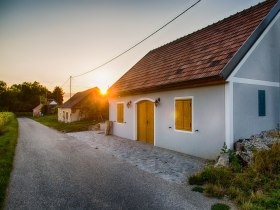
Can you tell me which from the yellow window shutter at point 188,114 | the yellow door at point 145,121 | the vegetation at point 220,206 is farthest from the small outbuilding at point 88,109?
the vegetation at point 220,206

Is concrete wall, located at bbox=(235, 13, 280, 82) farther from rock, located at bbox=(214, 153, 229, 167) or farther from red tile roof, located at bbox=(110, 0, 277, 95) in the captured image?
rock, located at bbox=(214, 153, 229, 167)

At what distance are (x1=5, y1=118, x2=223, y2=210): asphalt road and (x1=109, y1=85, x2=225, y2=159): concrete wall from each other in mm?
3043

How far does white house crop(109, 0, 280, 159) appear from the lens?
8383mm

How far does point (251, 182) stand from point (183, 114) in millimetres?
4771

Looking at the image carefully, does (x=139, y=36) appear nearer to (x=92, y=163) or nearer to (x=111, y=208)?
(x=92, y=163)

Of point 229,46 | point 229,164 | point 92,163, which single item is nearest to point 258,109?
point 229,46

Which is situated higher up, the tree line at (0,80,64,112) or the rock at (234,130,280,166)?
the tree line at (0,80,64,112)

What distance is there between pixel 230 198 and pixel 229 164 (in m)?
2.14

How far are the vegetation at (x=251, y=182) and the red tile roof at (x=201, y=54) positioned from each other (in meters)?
3.13

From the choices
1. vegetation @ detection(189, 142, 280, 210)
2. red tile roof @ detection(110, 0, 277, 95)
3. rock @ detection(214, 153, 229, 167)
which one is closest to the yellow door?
red tile roof @ detection(110, 0, 277, 95)

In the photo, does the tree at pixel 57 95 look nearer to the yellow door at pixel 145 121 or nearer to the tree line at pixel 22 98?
the tree line at pixel 22 98

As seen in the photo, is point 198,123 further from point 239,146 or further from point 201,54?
point 201,54

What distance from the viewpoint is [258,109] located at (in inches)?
368

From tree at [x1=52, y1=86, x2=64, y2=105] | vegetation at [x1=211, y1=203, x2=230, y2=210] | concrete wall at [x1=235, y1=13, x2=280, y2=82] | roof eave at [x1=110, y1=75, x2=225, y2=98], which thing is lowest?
vegetation at [x1=211, y1=203, x2=230, y2=210]
